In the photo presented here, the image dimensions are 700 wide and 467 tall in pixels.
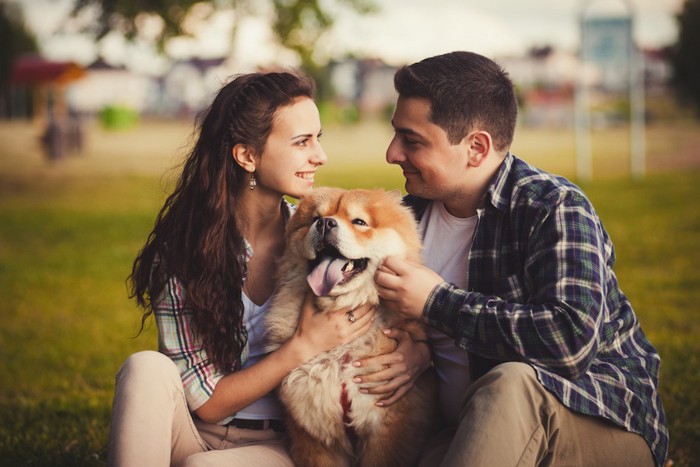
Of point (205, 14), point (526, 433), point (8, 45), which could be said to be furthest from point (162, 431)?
point (8, 45)

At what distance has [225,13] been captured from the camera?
14398 mm

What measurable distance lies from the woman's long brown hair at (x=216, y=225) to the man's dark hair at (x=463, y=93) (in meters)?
0.56

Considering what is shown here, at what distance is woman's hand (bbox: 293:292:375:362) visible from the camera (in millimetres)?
2471

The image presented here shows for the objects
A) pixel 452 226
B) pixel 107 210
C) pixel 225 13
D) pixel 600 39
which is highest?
pixel 225 13

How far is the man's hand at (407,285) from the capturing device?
226cm

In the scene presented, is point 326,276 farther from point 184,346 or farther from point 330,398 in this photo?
point 184,346

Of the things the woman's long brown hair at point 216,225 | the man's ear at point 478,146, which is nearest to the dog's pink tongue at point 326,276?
the woman's long brown hair at point 216,225

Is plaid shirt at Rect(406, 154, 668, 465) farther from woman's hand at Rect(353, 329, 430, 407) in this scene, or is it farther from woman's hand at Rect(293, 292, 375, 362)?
woman's hand at Rect(293, 292, 375, 362)

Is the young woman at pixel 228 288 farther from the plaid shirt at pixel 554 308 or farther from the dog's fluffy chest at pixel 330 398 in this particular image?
the plaid shirt at pixel 554 308

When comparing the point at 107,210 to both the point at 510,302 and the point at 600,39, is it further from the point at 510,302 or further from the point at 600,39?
the point at 510,302

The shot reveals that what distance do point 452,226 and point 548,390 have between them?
2.76 feet

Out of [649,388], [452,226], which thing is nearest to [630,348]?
[649,388]

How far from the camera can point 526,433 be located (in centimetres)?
193

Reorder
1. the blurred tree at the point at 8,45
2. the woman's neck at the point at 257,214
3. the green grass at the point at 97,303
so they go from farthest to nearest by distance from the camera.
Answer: the blurred tree at the point at 8,45
the green grass at the point at 97,303
the woman's neck at the point at 257,214
